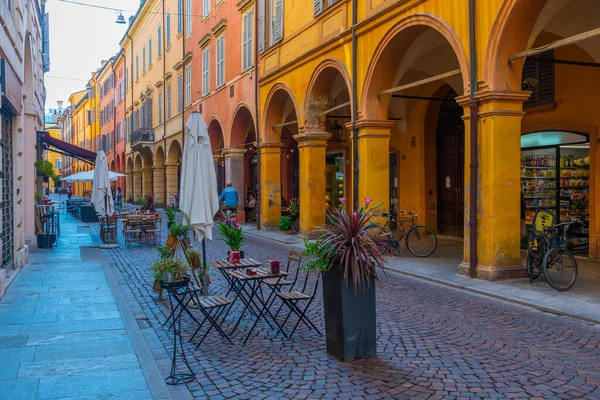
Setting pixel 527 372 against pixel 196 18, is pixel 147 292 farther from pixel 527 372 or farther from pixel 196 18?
pixel 196 18

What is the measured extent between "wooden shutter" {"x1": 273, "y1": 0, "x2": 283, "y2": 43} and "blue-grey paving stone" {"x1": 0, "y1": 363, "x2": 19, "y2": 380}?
14233mm

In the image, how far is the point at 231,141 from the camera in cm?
2189

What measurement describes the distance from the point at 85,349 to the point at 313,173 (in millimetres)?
10836

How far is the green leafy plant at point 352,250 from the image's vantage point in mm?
4953

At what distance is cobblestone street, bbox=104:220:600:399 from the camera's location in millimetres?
4387

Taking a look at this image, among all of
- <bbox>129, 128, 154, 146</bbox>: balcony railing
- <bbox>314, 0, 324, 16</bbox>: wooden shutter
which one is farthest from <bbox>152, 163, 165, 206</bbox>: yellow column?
<bbox>314, 0, 324, 16</bbox>: wooden shutter

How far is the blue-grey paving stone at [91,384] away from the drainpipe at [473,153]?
240 inches

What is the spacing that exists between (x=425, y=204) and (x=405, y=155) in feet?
5.45

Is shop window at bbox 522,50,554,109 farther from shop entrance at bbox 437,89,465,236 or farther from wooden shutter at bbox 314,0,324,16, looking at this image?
wooden shutter at bbox 314,0,324,16

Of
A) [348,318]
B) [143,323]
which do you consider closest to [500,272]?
[348,318]

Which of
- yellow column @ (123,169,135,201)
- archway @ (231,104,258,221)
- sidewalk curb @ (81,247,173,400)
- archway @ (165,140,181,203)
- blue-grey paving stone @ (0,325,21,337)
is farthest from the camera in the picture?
yellow column @ (123,169,135,201)

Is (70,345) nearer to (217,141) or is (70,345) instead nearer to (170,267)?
(170,267)

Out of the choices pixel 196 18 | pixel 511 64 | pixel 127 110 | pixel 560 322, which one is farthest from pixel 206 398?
pixel 127 110

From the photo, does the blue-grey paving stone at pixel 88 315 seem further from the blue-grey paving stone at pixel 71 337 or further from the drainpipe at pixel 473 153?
the drainpipe at pixel 473 153
